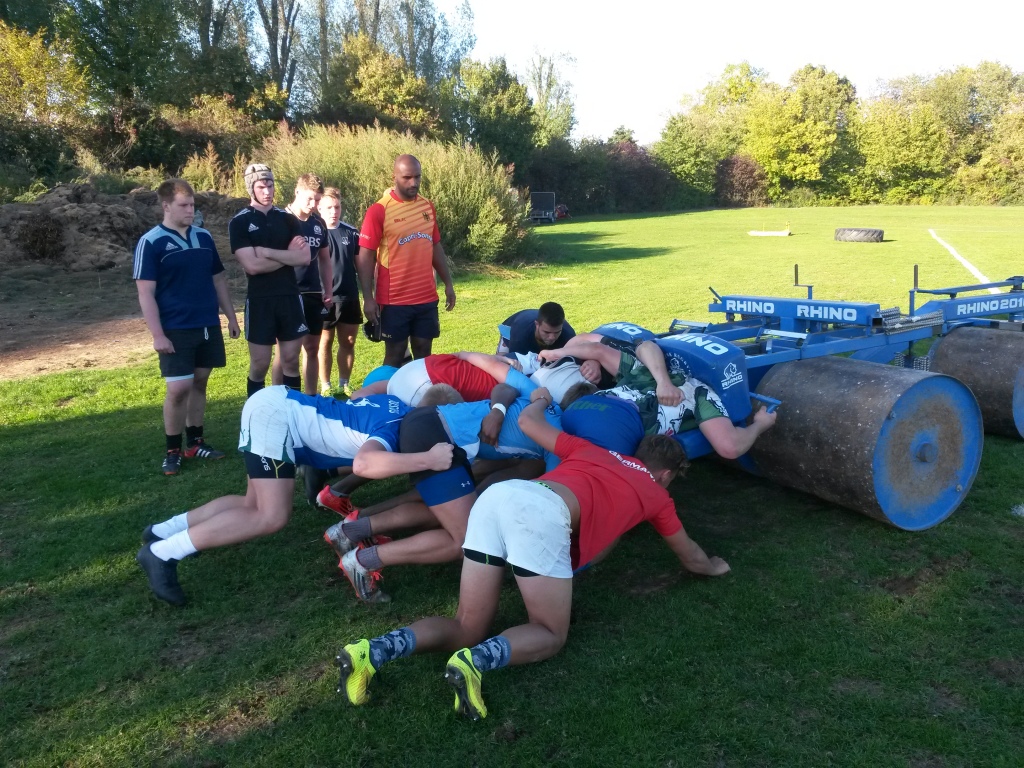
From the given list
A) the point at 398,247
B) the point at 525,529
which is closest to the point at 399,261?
the point at 398,247

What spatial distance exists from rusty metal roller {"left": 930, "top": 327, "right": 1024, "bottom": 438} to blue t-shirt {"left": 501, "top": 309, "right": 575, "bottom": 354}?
276 cm

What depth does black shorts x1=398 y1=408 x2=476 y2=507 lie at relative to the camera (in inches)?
136

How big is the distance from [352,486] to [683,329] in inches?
105

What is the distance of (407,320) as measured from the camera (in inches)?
256

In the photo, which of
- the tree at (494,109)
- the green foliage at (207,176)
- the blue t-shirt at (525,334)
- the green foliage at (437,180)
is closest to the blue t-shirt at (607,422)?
the blue t-shirt at (525,334)

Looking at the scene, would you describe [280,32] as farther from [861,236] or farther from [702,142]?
[861,236]

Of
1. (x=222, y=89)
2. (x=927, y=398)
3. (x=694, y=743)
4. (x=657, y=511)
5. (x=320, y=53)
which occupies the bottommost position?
(x=694, y=743)

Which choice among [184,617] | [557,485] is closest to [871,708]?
[557,485]

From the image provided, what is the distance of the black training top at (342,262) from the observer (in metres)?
7.04

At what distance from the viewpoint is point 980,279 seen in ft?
45.1

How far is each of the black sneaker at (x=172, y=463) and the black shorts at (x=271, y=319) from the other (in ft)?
3.24

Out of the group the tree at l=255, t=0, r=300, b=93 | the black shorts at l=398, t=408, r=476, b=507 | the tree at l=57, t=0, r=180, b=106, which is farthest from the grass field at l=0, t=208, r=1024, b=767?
the tree at l=255, t=0, r=300, b=93

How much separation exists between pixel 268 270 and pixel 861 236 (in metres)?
21.3

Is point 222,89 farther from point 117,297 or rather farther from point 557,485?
point 557,485
